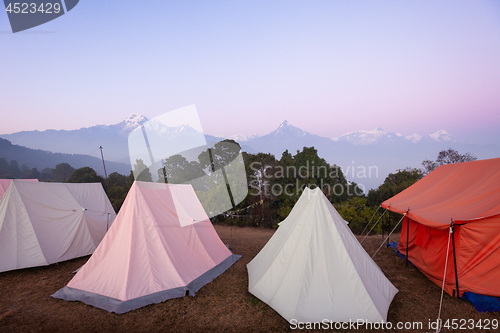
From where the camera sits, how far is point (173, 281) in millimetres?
4922

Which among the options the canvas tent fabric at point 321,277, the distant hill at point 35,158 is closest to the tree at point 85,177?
the canvas tent fabric at point 321,277

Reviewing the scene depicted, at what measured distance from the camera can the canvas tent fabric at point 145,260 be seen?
14.9 ft

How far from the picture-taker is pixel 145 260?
4867 millimetres

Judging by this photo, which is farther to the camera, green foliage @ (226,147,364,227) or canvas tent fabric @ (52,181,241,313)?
green foliage @ (226,147,364,227)

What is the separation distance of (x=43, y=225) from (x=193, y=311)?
5613mm

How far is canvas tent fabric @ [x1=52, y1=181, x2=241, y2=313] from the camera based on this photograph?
4531 mm

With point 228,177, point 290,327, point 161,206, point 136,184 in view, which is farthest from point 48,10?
point 228,177

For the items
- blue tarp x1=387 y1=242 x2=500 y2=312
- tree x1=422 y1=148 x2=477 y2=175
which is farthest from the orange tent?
tree x1=422 y1=148 x2=477 y2=175

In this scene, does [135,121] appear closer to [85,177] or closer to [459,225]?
[85,177]

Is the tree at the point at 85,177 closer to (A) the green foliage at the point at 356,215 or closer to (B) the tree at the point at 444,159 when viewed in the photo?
(A) the green foliage at the point at 356,215

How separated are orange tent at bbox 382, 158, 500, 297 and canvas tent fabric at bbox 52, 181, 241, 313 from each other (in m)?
5.17

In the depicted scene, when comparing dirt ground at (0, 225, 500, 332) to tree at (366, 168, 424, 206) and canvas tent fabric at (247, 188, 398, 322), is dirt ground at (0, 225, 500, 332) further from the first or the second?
tree at (366, 168, 424, 206)

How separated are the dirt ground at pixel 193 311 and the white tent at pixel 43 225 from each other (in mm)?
748

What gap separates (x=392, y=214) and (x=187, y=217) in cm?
1031
